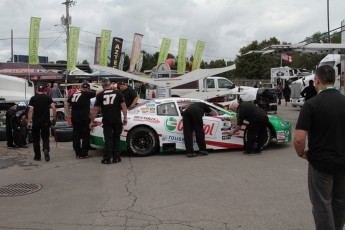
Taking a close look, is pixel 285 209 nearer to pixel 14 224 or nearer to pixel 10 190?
pixel 14 224

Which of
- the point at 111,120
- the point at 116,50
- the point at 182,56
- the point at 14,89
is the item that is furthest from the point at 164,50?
the point at 111,120

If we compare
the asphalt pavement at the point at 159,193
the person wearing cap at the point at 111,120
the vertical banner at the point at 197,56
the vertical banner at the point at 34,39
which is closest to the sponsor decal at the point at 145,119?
the person wearing cap at the point at 111,120

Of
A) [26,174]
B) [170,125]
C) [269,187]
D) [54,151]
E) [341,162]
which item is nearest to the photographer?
[341,162]

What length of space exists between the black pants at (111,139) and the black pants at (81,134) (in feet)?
2.29

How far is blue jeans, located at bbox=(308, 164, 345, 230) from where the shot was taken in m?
3.46

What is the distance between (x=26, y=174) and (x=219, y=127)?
435 centimetres

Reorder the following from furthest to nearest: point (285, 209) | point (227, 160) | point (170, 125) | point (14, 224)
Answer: point (170, 125), point (227, 160), point (285, 209), point (14, 224)

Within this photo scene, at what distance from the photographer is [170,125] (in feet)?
30.2

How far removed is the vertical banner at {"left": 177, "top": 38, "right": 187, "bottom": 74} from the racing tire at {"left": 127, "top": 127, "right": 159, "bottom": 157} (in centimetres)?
1801

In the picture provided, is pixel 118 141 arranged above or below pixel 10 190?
above

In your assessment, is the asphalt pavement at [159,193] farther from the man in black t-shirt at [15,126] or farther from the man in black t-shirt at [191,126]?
the man in black t-shirt at [15,126]

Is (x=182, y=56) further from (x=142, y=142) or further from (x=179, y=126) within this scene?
(x=142, y=142)

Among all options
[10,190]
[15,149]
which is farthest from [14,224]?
[15,149]

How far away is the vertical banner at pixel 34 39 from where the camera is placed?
24656 mm
